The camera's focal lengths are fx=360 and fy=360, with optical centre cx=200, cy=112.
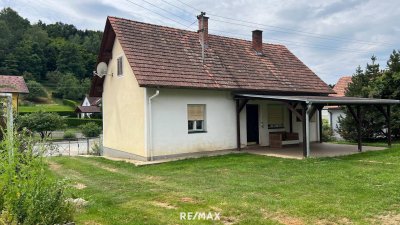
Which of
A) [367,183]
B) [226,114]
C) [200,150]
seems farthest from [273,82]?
[367,183]

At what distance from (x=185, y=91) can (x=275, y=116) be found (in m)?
5.89

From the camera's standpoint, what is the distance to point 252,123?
58.9 ft

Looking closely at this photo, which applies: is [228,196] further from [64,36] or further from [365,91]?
[64,36]

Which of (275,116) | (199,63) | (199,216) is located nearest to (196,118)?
(199,63)

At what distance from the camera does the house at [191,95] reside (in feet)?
47.4

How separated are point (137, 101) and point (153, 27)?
4.63 meters

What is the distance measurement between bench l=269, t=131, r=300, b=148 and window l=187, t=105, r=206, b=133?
4.09 meters

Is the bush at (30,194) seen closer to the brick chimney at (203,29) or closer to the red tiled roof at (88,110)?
the brick chimney at (203,29)

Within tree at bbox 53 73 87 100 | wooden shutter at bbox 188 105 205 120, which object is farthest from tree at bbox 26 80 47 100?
wooden shutter at bbox 188 105 205 120

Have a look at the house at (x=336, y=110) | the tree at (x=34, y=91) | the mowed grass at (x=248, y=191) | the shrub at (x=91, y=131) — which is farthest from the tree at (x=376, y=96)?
the tree at (x=34, y=91)

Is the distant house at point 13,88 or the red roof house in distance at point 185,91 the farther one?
the red roof house in distance at point 185,91

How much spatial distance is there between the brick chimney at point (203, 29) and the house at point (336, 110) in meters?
13.5

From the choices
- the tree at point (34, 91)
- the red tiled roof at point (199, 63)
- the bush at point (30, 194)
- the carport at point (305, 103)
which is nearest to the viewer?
the bush at point (30, 194)

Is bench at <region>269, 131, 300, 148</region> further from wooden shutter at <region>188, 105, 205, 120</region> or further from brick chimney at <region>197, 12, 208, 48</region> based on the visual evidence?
brick chimney at <region>197, 12, 208, 48</region>
